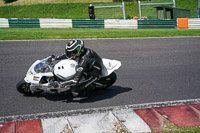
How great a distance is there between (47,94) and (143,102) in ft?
8.28

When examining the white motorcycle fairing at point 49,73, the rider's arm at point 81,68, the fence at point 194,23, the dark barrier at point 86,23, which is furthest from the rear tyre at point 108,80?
the fence at point 194,23

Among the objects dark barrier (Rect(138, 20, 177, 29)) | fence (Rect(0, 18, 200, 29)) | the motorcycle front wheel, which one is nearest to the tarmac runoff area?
the motorcycle front wheel

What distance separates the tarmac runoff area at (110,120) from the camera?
17.9 ft

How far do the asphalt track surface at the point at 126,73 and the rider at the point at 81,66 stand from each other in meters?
0.45

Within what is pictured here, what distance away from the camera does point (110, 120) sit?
5.90 m

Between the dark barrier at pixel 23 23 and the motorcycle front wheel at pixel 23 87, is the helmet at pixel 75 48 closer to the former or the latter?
the motorcycle front wheel at pixel 23 87

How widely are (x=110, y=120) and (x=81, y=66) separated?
167 cm

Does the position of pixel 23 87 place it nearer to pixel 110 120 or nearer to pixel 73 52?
pixel 73 52

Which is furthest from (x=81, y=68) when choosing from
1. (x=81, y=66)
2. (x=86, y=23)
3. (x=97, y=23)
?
(x=97, y=23)

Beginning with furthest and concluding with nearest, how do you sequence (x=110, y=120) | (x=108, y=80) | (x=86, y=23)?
(x=86, y=23) → (x=108, y=80) → (x=110, y=120)

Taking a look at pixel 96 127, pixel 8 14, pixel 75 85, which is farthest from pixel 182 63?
pixel 8 14

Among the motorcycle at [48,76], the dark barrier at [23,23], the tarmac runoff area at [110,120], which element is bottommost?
the tarmac runoff area at [110,120]

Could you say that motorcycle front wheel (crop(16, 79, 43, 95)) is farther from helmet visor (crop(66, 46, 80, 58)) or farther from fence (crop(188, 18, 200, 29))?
fence (crop(188, 18, 200, 29))

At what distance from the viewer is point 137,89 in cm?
830
